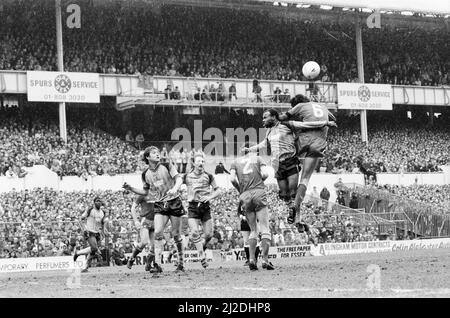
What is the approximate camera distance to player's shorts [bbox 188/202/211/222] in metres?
17.5

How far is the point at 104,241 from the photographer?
82.8 ft

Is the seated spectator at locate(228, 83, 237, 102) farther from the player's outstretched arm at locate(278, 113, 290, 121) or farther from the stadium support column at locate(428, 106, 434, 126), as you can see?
the player's outstretched arm at locate(278, 113, 290, 121)

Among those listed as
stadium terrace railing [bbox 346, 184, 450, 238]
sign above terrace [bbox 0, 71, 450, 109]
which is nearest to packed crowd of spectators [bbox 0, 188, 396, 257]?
stadium terrace railing [bbox 346, 184, 450, 238]

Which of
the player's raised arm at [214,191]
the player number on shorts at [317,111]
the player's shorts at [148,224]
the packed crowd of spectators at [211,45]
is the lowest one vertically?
the player's shorts at [148,224]

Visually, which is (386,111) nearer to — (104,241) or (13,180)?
(13,180)

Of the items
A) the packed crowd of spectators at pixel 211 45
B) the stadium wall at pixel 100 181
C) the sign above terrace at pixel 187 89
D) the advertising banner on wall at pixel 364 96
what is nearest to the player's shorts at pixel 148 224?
the stadium wall at pixel 100 181

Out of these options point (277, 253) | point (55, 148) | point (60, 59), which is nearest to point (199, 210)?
point (277, 253)

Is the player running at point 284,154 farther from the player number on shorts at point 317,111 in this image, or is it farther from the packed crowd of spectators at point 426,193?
the packed crowd of spectators at point 426,193

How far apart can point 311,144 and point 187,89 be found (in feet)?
102

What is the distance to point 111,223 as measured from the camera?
26906 millimetres

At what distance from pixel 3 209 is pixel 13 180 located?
4467 millimetres

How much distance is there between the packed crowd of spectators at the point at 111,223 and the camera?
25406mm

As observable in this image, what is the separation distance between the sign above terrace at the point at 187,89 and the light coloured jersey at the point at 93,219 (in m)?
22.0
